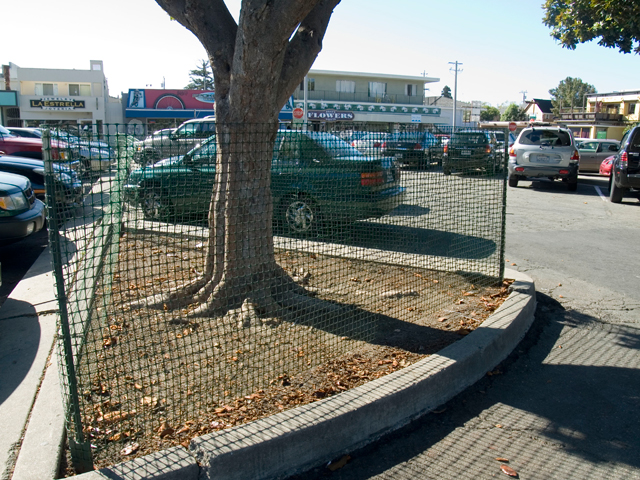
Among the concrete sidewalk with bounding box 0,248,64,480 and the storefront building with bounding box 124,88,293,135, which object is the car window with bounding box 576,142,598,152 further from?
the storefront building with bounding box 124,88,293,135

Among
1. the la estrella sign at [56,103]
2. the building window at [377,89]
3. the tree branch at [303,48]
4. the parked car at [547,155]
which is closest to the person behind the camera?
the tree branch at [303,48]

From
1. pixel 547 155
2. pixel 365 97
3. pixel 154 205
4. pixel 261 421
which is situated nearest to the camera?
pixel 261 421

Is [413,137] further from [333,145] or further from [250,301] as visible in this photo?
[250,301]

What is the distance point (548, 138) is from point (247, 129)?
15.0 metres

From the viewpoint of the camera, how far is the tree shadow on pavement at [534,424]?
3234 millimetres

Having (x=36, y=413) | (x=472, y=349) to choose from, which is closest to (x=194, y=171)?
(x=36, y=413)

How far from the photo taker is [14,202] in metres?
7.32

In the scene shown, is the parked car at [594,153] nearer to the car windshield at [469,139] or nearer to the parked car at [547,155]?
the parked car at [547,155]

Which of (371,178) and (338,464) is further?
(371,178)

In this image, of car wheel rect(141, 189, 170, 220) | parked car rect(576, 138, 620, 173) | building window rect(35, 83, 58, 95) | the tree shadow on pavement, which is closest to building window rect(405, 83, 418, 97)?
building window rect(35, 83, 58, 95)

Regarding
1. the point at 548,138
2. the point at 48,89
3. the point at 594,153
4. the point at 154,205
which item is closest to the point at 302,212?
the point at 154,205

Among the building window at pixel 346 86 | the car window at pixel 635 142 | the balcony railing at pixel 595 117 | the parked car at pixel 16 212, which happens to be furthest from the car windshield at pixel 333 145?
the building window at pixel 346 86

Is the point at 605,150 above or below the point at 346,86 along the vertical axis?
below

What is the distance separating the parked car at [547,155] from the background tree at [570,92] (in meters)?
76.9
